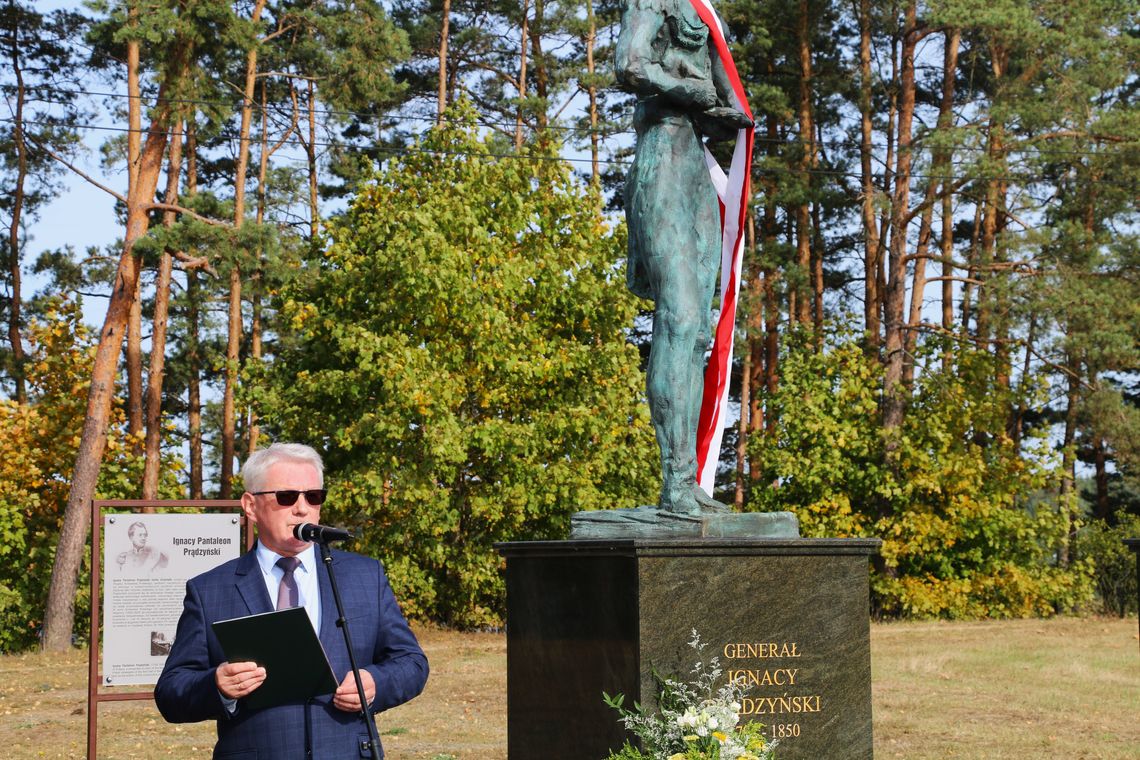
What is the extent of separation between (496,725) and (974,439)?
21.0 m

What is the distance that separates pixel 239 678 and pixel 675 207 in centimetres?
373

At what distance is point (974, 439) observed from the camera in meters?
30.7

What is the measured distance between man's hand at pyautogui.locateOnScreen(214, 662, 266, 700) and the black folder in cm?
2

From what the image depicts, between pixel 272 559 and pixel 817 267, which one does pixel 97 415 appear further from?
pixel 272 559

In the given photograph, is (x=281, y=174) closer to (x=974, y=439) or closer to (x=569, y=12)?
(x=569, y=12)

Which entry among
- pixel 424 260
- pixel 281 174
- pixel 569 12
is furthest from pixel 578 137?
pixel 424 260

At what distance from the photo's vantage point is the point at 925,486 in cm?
2580

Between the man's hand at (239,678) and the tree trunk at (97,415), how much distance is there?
63.5 feet

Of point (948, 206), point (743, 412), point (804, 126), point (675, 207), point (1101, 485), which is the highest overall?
point (804, 126)

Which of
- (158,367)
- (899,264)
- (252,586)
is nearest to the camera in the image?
(252,586)

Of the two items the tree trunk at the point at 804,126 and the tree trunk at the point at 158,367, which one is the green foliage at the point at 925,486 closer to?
the tree trunk at the point at 804,126

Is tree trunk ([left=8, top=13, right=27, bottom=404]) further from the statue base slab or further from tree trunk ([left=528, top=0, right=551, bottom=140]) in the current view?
the statue base slab

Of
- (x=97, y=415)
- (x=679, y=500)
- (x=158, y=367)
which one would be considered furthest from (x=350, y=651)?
(x=158, y=367)

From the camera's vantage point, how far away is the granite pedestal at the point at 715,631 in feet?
19.1
